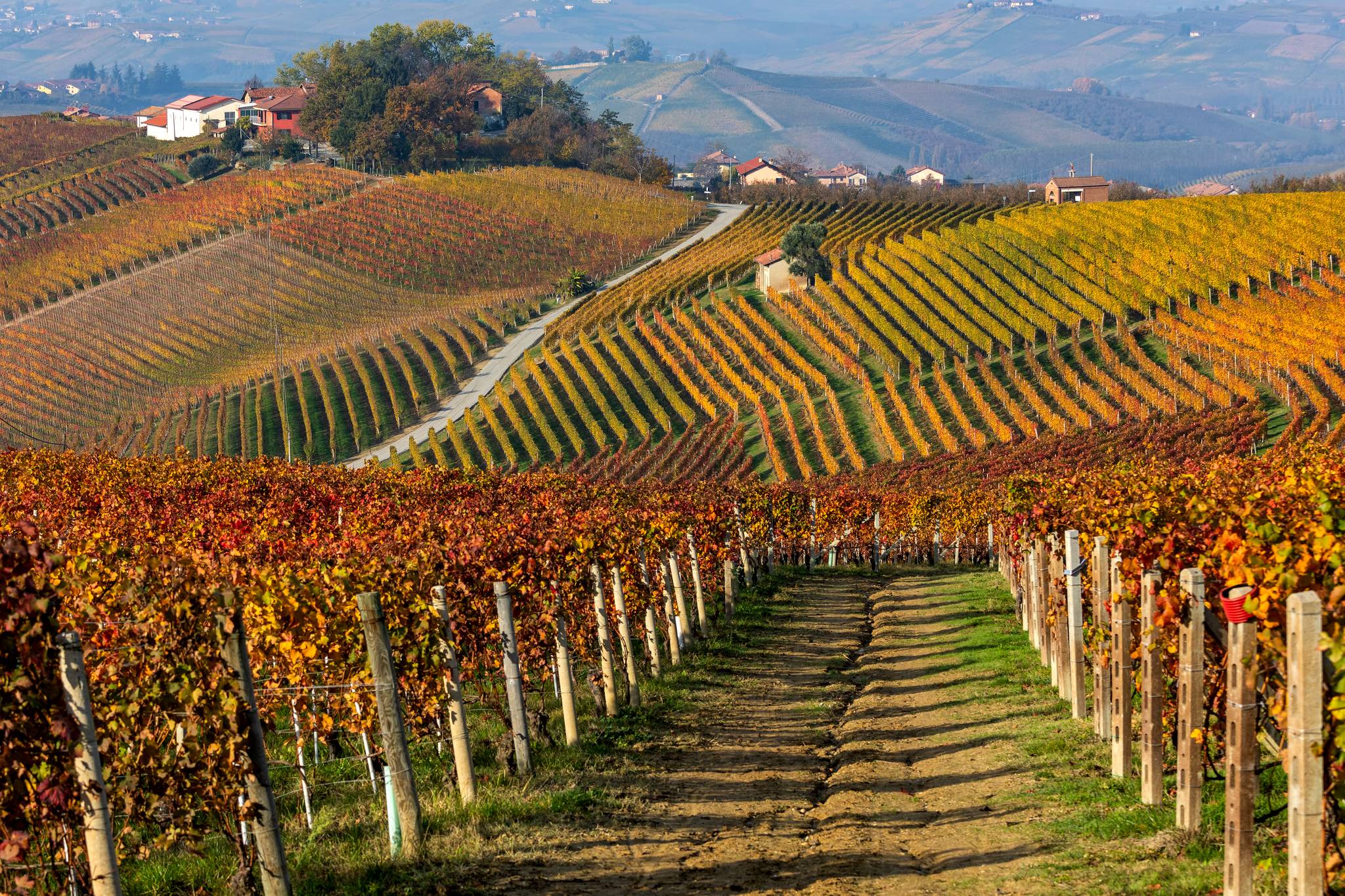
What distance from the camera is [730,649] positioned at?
2080cm

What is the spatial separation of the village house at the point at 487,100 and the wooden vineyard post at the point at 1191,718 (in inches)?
6055

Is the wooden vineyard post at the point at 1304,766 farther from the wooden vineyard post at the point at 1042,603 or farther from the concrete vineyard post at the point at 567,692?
the wooden vineyard post at the point at 1042,603

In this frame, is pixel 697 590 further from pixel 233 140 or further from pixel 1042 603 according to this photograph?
pixel 233 140

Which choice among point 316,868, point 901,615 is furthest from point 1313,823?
point 901,615

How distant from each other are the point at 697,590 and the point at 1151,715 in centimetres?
1190

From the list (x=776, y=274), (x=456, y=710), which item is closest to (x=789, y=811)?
(x=456, y=710)

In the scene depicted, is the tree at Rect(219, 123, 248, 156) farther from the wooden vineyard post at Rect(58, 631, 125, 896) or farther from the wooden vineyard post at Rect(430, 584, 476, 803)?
the wooden vineyard post at Rect(58, 631, 125, 896)

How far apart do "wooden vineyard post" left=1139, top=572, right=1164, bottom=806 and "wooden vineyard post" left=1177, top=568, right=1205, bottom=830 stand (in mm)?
576

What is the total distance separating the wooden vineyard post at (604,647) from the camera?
48.3 ft

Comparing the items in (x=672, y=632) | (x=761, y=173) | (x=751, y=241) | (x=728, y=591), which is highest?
(x=672, y=632)

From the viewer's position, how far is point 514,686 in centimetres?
1204

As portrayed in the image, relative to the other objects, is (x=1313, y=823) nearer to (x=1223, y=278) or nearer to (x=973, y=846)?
(x=973, y=846)

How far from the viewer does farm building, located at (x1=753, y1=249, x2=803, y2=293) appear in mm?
87625

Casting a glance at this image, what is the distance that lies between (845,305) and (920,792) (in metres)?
→ 68.2
